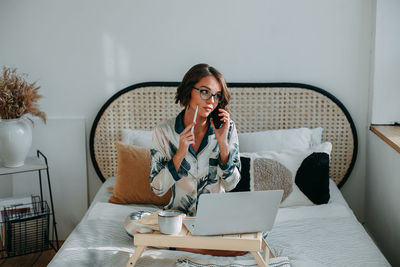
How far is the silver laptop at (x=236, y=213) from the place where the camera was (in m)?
1.38

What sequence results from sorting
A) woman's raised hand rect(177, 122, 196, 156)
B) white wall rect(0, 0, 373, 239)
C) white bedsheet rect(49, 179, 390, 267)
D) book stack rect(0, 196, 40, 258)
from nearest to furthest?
woman's raised hand rect(177, 122, 196, 156)
white bedsheet rect(49, 179, 390, 267)
book stack rect(0, 196, 40, 258)
white wall rect(0, 0, 373, 239)

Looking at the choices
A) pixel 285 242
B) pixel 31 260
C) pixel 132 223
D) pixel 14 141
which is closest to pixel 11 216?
pixel 31 260

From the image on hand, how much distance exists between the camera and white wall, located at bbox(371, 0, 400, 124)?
2457mm

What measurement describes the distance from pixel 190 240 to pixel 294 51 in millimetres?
1555

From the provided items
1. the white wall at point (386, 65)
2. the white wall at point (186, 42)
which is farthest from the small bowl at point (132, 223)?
the white wall at point (386, 65)

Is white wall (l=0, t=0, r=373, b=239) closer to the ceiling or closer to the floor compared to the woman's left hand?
closer to the ceiling

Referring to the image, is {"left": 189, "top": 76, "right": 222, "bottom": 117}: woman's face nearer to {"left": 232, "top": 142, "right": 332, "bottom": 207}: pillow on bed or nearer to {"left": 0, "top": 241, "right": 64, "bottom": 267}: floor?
{"left": 232, "top": 142, "right": 332, "bottom": 207}: pillow on bed

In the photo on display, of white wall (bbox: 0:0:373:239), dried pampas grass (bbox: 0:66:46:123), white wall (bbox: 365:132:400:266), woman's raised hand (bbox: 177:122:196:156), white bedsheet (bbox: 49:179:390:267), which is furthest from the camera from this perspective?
white wall (bbox: 0:0:373:239)

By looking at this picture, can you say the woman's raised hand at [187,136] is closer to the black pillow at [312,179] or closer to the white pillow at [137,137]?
the black pillow at [312,179]

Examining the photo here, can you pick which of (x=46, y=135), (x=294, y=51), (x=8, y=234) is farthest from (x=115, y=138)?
(x=294, y=51)

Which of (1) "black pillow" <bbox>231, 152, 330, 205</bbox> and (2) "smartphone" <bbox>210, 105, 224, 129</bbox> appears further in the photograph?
(1) "black pillow" <bbox>231, 152, 330, 205</bbox>

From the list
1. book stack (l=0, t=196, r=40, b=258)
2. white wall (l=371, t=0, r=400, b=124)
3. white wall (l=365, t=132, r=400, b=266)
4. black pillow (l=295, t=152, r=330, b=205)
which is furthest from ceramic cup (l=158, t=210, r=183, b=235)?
white wall (l=371, t=0, r=400, b=124)

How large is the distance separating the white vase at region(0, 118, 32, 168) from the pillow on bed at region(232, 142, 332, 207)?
1.14m

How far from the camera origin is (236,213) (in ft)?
4.62
